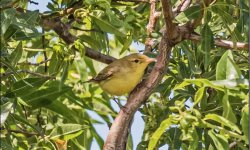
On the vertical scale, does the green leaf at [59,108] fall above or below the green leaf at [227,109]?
below

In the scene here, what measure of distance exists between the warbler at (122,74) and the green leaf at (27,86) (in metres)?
0.91

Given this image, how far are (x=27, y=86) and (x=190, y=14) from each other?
2.85 ft

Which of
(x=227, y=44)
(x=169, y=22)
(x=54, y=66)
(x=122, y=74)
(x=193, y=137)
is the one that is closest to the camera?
(x=193, y=137)

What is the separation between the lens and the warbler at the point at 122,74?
4.77 metres

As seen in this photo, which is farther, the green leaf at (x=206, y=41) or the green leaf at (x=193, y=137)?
the green leaf at (x=206, y=41)

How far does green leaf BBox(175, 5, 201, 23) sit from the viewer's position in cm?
370

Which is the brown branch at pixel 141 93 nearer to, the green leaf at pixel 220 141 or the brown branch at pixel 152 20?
the green leaf at pixel 220 141

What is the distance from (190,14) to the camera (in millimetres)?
3703

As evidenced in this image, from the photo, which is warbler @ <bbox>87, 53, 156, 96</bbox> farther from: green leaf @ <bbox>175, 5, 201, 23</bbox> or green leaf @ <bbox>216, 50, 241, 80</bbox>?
green leaf @ <bbox>216, 50, 241, 80</bbox>

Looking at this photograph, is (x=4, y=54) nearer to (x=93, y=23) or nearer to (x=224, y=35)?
(x=93, y=23)

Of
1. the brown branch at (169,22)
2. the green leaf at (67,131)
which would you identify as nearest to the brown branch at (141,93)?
the brown branch at (169,22)

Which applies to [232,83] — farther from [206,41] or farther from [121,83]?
[121,83]

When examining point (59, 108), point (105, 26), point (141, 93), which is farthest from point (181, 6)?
point (59, 108)

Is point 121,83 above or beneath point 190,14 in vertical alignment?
beneath
